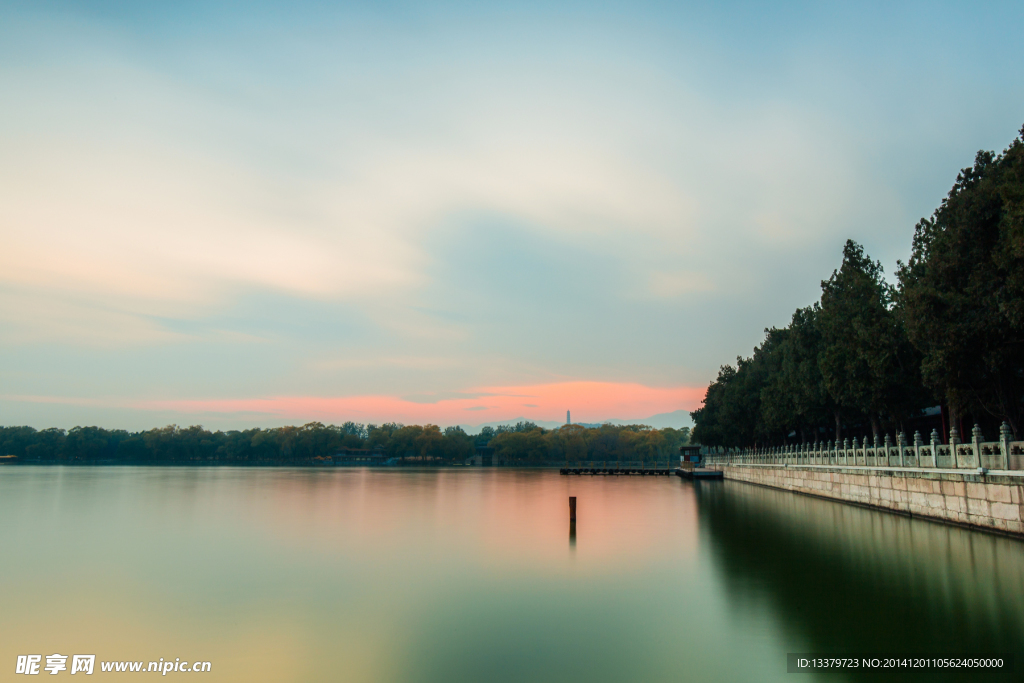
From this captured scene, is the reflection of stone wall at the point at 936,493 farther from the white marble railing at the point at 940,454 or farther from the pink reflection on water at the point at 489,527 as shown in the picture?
the pink reflection on water at the point at 489,527

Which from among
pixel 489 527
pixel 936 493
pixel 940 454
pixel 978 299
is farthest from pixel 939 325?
pixel 489 527

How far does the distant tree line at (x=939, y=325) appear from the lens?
56.5ft

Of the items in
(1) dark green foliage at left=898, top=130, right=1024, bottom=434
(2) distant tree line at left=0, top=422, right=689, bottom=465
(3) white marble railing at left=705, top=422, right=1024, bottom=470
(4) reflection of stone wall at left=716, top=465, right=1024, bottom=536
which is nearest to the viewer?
(4) reflection of stone wall at left=716, top=465, right=1024, bottom=536

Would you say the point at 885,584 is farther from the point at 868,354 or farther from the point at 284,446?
the point at 284,446

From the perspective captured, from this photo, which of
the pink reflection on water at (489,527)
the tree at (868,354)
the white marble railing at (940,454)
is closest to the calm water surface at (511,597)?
the pink reflection on water at (489,527)

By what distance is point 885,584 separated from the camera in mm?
10812

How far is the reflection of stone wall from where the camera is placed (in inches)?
574

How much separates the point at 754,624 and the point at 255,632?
22.9ft

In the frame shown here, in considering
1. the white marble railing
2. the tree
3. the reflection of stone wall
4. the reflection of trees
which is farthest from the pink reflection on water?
the tree

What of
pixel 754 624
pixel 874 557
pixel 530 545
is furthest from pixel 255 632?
pixel 874 557

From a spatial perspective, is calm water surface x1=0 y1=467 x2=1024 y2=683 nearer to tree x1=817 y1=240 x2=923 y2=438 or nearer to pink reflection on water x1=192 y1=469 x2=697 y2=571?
pink reflection on water x1=192 y1=469 x2=697 y2=571

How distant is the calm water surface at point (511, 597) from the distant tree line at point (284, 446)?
388 feet

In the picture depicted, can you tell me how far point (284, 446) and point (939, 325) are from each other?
134 m

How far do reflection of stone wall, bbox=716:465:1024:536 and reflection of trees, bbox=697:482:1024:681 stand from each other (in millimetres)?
501
